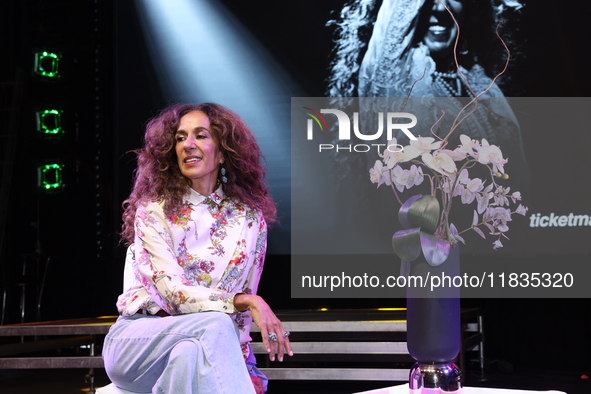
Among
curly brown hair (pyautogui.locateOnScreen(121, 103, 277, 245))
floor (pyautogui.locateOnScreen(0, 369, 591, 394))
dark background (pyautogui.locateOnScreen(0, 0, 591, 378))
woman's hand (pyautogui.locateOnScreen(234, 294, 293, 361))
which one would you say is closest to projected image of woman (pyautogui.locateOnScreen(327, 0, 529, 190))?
dark background (pyautogui.locateOnScreen(0, 0, 591, 378))

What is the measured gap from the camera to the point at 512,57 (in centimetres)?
390

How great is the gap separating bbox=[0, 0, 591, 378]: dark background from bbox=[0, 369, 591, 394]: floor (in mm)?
235

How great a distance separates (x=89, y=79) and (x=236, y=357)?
3730 millimetres

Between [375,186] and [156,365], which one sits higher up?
[375,186]

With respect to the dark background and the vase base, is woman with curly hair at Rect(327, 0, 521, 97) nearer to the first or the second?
the dark background

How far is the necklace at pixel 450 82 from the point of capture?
393 cm

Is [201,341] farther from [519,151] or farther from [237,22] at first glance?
[237,22]

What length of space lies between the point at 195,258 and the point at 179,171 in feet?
0.76

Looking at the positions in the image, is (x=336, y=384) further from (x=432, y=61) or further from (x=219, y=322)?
(x=219, y=322)

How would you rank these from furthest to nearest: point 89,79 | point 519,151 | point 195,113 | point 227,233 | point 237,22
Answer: point 89,79 → point 237,22 → point 519,151 → point 195,113 → point 227,233

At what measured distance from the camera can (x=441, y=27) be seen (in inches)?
158

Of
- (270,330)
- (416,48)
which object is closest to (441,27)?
(416,48)

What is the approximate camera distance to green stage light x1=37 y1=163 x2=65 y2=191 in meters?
4.75

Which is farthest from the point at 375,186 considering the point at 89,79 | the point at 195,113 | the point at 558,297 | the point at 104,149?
the point at 195,113
